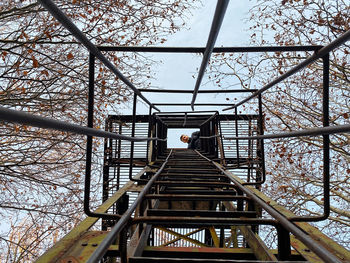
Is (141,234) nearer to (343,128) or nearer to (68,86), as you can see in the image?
(343,128)

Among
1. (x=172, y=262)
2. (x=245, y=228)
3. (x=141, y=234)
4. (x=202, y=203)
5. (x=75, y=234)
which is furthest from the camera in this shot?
(x=202, y=203)

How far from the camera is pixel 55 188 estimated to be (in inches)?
274

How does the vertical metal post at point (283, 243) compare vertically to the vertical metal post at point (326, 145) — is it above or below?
below

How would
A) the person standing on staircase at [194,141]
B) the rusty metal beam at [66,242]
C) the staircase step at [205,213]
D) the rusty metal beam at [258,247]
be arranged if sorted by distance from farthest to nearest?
the person standing on staircase at [194,141] < the staircase step at [205,213] < the rusty metal beam at [258,247] < the rusty metal beam at [66,242]

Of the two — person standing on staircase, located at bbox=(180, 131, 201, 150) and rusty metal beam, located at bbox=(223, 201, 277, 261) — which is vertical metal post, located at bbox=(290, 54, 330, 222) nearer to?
rusty metal beam, located at bbox=(223, 201, 277, 261)

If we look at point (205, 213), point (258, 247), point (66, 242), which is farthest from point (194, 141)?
point (66, 242)

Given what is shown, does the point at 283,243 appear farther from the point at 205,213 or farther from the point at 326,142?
the point at 205,213

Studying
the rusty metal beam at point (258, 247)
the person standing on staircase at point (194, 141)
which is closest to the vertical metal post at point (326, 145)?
the rusty metal beam at point (258, 247)

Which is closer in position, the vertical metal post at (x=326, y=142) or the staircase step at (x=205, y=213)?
the vertical metal post at (x=326, y=142)

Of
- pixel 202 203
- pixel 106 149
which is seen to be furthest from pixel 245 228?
pixel 106 149

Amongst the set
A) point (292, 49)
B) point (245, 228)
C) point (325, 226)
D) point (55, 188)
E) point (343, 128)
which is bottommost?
point (325, 226)

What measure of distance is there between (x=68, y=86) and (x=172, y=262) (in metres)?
5.56

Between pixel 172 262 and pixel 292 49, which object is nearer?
pixel 172 262

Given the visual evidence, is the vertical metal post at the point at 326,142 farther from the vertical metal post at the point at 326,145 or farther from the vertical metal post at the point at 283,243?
the vertical metal post at the point at 283,243
